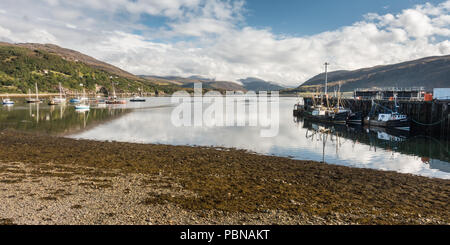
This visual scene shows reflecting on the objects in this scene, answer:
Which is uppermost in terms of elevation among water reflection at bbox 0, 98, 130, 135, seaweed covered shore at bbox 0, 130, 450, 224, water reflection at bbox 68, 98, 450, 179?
water reflection at bbox 0, 98, 130, 135

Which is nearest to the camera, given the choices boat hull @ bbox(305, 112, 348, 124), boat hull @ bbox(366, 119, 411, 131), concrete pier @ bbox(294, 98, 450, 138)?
concrete pier @ bbox(294, 98, 450, 138)

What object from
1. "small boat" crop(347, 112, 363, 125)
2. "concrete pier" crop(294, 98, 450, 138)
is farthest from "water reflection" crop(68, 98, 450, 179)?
"small boat" crop(347, 112, 363, 125)

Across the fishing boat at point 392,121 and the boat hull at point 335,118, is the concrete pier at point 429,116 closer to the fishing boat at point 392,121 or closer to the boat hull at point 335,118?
the fishing boat at point 392,121

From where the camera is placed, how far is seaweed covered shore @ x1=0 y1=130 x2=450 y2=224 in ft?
31.1

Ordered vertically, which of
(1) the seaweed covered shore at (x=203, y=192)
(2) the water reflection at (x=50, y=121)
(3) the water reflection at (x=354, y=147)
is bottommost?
(3) the water reflection at (x=354, y=147)

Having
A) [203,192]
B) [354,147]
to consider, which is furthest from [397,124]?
[203,192]

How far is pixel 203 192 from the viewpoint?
12.5 metres

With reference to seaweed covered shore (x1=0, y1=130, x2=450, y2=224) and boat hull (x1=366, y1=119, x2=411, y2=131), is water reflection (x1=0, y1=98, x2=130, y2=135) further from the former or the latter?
boat hull (x1=366, y1=119, x2=411, y2=131)

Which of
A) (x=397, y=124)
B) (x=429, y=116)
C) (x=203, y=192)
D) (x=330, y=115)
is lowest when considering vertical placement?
(x=203, y=192)

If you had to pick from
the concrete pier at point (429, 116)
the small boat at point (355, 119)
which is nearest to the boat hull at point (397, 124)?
the concrete pier at point (429, 116)

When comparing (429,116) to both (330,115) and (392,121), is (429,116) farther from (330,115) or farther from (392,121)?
(330,115)

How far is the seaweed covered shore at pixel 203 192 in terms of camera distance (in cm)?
948

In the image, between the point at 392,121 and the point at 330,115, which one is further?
the point at 330,115
